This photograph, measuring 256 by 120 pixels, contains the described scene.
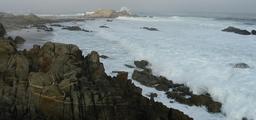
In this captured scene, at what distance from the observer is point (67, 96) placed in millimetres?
10953

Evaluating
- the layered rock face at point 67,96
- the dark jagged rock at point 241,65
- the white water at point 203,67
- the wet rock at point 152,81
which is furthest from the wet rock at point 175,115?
the dark jagged rock at point 241,65

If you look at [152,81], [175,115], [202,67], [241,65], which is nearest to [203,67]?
[202,67]

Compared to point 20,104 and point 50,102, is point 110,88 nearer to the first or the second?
point 50,102

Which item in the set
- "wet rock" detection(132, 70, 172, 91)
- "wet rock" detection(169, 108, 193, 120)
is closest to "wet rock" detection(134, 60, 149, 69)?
"wet rock" detection(132, 70, 172, 91)

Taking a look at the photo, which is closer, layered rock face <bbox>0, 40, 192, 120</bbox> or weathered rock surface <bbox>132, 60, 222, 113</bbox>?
layered rock face <bbox>0, 40, 192, 120</bbox>

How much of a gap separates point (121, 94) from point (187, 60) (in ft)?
38.2

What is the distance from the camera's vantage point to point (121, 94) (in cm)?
1156

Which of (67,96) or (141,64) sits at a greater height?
(67,96)

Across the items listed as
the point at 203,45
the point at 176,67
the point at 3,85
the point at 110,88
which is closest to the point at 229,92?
the point at 176,67

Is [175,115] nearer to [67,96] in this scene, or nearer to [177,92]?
[67,96]

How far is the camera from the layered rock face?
1089cm

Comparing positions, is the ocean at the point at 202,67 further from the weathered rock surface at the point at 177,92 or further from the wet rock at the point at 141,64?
the wet rock at the point at 141,64

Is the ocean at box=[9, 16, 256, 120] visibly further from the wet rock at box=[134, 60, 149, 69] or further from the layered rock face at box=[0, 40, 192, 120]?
Result: the layered rock face at box=[0, 40, 192, 120]

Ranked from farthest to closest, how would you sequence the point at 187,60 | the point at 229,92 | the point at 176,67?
the point at 187,60, the point at 176,67, the point at 229,92
